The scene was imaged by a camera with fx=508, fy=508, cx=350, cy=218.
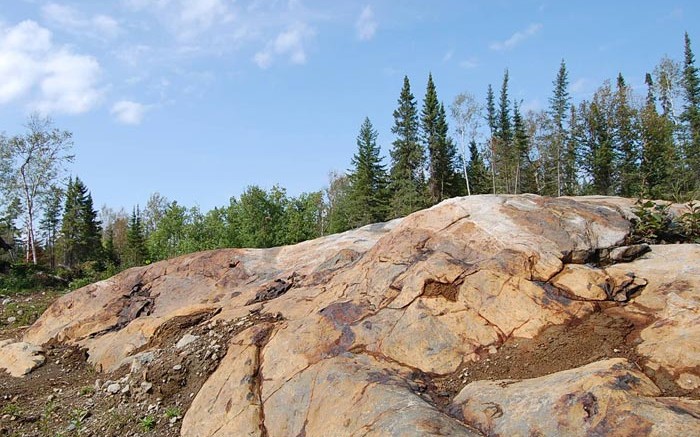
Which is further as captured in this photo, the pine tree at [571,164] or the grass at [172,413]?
the pine tree at [571,164]

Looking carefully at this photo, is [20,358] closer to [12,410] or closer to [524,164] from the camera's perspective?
[12,410]

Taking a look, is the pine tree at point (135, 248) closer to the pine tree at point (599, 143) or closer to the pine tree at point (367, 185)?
the pine tree at point (367, 185)

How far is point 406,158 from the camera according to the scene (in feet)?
153

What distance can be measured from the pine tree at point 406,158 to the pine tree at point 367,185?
1.13 metres

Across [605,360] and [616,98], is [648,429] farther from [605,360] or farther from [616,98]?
[616,98]

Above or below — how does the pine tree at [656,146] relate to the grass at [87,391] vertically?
above

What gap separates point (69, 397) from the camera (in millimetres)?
8109

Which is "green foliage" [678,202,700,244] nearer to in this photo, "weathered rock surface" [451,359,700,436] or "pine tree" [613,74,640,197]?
"weathered rock surface" [451,359,700,436]

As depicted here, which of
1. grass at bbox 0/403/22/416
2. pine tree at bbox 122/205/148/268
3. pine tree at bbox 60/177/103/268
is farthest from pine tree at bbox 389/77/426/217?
grass at bbox 0/403/22/416

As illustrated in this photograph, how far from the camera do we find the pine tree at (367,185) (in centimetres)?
4566

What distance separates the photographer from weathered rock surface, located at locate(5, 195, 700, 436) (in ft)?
14.7

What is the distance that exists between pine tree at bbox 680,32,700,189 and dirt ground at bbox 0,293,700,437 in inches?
1548

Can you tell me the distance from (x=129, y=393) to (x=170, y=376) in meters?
0.70

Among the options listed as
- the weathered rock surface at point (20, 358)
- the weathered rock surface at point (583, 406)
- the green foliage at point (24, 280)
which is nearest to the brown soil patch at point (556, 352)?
the weathered rock surface at point (583, 406)
